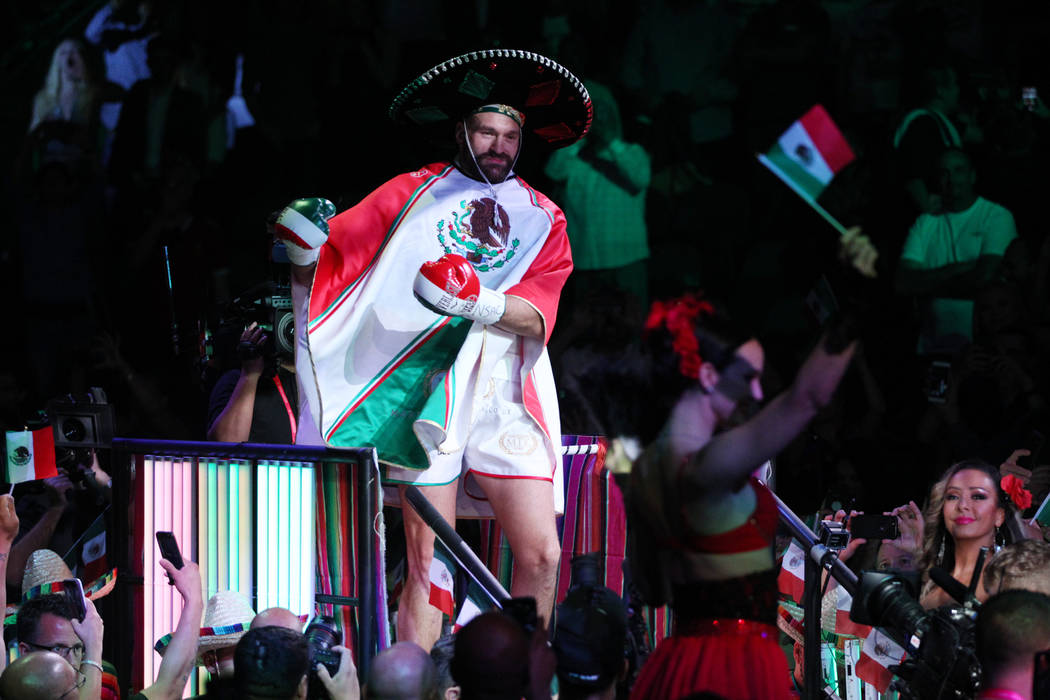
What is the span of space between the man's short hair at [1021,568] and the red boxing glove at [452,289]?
170cm

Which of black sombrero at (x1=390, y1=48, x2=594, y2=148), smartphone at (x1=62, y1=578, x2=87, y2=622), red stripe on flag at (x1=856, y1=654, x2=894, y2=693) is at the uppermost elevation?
black sombrero at (x1=390, y1=48, x2=594, y2=148)

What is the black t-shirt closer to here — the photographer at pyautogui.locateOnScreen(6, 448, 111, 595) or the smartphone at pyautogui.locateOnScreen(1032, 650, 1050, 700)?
the photographer at pyautogui.locateOnScreen(6, 448, 111, 595)

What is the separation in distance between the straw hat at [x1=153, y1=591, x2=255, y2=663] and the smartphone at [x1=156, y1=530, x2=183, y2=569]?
0.16 m

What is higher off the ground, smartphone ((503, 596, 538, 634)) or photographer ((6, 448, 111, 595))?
smartphone ((503, 596, 538, 634))

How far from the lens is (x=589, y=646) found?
2.77 m

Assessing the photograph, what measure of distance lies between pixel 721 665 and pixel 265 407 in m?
2.36

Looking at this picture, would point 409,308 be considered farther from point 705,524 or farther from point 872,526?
point 705,524

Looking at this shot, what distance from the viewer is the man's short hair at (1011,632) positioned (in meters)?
2.65

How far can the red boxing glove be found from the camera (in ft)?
12.5

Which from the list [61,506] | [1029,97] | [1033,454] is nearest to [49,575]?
[61,506]

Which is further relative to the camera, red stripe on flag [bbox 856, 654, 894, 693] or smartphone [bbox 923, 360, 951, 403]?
smartphone [bbox 923, 360, 951, 403]

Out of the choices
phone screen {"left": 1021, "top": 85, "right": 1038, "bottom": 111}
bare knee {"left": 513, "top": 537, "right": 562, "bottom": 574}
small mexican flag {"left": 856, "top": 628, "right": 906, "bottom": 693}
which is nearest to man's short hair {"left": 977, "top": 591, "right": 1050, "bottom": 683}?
small mexican flag {"left": 856, "top": 628, "right": 906, "bottom": 693}

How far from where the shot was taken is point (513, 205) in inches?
167

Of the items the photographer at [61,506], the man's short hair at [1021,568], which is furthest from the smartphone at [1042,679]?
the photographer at [61,506]
